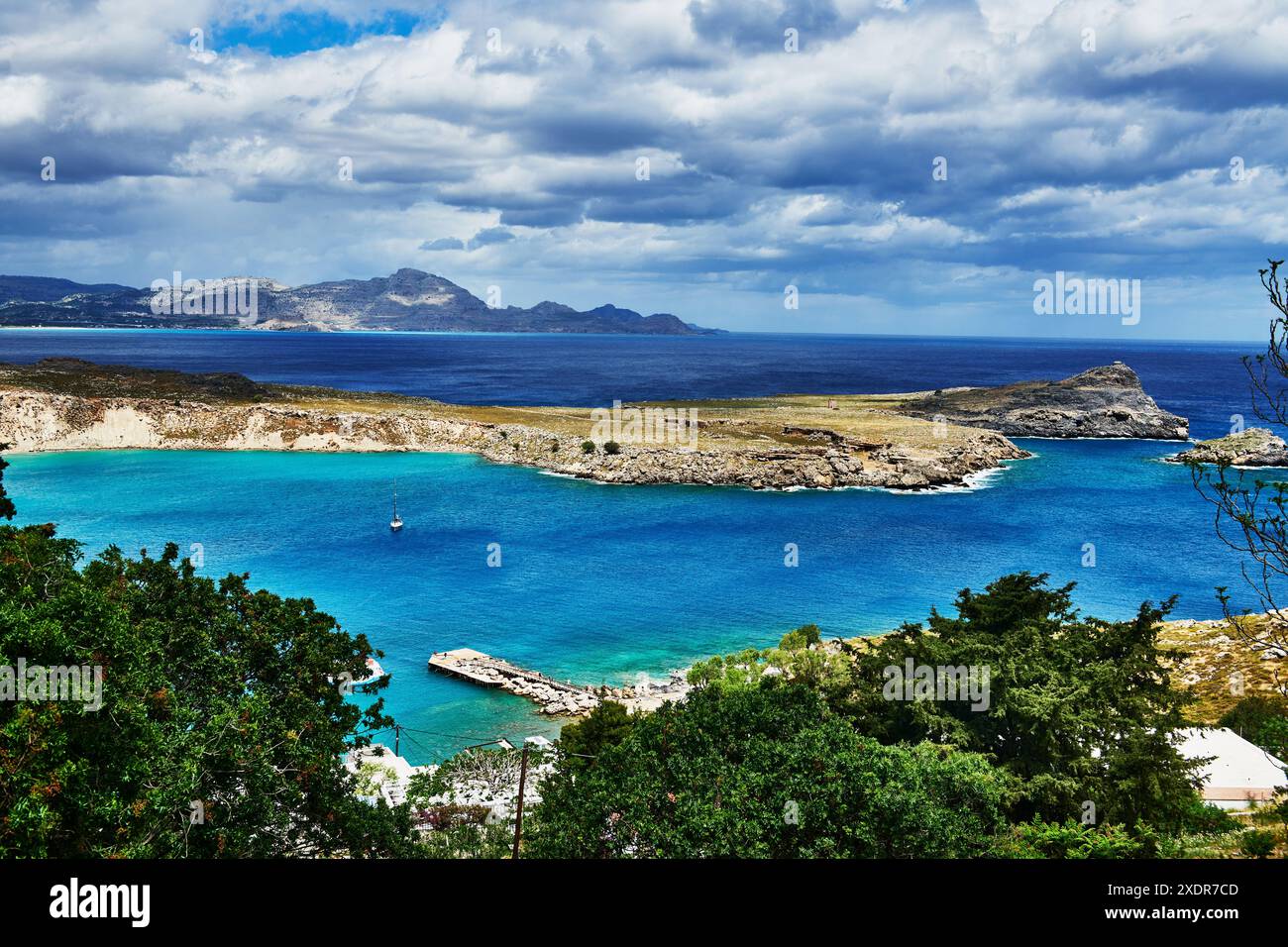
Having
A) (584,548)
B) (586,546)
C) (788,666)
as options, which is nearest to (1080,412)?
(586,546)

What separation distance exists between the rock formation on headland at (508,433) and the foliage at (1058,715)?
49.7 metres

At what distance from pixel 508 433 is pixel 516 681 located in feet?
185

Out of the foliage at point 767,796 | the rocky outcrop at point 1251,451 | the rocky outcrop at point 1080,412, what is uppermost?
the rocky outcrop at point 1080,412

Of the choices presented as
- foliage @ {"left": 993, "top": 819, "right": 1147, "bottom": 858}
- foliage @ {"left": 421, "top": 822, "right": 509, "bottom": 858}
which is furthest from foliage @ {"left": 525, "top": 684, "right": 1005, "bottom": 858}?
foliage @ {"left": 421, "top": 822, "right": 509, "bottom": 858}

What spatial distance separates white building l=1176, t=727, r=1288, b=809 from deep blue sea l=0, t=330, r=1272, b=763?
1676 cm

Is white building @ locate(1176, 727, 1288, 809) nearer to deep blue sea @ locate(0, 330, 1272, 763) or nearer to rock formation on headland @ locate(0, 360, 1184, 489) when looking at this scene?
deep blue sea @ locate(0, 330, 1272, 763)

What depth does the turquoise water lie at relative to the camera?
3616 cm

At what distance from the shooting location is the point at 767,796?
13875 mm

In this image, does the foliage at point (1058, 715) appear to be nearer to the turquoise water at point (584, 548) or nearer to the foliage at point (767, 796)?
the foliage at point (767, 796)

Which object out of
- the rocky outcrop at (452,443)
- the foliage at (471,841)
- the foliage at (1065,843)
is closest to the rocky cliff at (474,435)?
the rocky outcrop at (452,443)

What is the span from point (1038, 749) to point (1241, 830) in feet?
11.8

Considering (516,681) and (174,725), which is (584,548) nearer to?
(516,681)

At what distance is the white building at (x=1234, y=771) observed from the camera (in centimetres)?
1920
